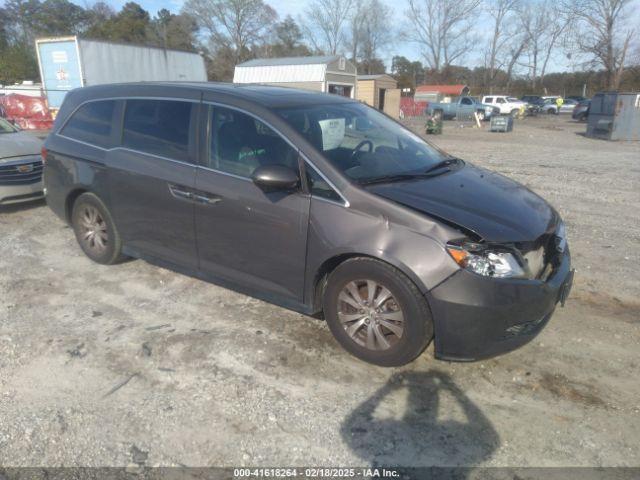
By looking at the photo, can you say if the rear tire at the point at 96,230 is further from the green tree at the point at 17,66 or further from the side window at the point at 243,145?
the green tree at the point at 17,66

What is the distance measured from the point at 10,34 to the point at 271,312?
71827 mm

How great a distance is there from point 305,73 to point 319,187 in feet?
92.6

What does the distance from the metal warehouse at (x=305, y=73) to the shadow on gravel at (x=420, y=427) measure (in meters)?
26.9

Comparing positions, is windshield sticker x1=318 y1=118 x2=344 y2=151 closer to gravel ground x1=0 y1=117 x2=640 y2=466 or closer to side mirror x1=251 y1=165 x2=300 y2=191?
side mirror x1=251 y1=165 x2=300 y2=191

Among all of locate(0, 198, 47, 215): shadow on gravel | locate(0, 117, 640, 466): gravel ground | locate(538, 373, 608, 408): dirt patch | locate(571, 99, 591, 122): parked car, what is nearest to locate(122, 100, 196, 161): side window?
locate(0, 117, 640, 466): gravel ground

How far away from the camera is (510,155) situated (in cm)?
1456

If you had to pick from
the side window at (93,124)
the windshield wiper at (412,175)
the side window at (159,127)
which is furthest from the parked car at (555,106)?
the side window at (159,127)

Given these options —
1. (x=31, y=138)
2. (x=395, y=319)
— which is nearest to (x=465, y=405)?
(x=395, y=319)

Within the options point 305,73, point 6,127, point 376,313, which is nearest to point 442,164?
point 376,313

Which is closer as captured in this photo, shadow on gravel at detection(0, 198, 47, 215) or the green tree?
shadow on gravel at detection(0, 198, 47, 215)

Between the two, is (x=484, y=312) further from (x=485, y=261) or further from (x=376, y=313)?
(x=376, y=313)

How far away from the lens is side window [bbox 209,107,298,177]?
138 inches

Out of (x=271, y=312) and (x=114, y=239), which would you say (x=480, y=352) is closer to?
(x=271, y=312)

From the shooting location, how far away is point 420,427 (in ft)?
9.09
